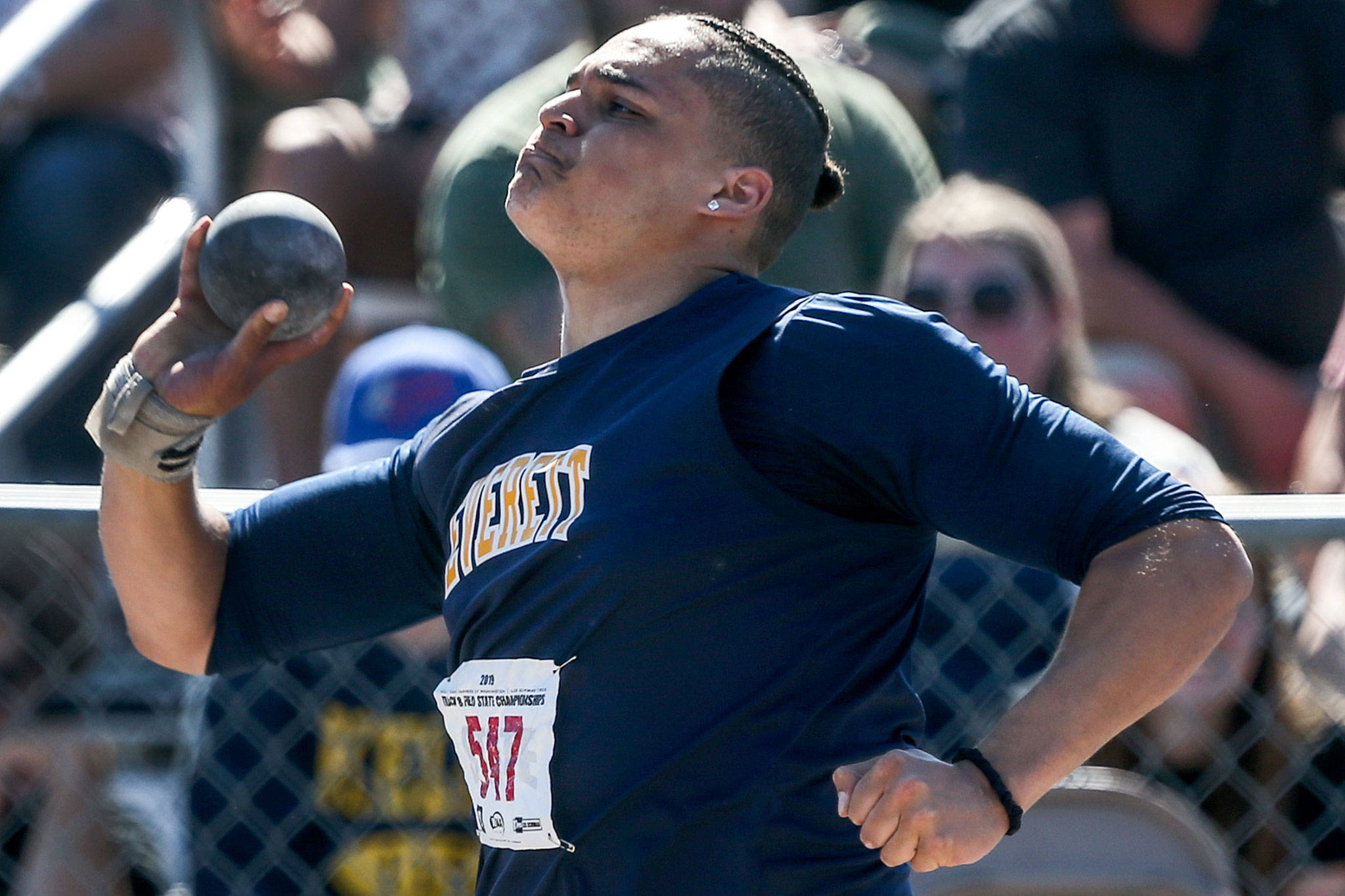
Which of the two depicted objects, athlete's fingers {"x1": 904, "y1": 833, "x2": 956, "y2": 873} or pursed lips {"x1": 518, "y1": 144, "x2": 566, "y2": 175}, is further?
pursed lips {"x1": 518, "y1": 144, "x2": 566, "y2": 175}

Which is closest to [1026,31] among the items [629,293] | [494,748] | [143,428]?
[629,293]

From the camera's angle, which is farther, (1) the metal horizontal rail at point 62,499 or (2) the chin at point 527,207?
(1) the metal horizontal rail at point 62,499

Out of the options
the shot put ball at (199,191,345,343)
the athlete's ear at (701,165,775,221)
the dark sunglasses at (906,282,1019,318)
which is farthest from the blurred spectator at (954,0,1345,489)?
the shot put ball at (199,191,345,343)

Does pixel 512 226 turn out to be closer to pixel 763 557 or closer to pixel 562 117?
pixel 562 117

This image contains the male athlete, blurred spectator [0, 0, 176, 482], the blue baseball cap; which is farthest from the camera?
blurred spectator [0, 0, 176, 482]

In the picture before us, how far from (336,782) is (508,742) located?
154 cm

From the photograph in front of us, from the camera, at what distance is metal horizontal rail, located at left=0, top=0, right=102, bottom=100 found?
14.3 ft

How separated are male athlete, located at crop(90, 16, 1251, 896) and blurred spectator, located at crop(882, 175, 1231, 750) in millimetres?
1251

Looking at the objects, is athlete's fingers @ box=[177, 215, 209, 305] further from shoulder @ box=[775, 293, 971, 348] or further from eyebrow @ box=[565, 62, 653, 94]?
shoulder @ box=[775, 293, 971, 348]

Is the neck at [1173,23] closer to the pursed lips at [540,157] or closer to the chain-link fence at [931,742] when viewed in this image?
the chain-link fence at [931,742]

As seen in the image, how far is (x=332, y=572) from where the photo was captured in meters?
2.29

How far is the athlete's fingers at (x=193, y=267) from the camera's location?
7.13ft

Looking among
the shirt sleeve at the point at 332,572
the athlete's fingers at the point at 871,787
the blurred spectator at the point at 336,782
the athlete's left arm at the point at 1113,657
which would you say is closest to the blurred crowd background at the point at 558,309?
the blurred spectator at the point at 336,782

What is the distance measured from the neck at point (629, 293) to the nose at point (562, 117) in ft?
0.58
